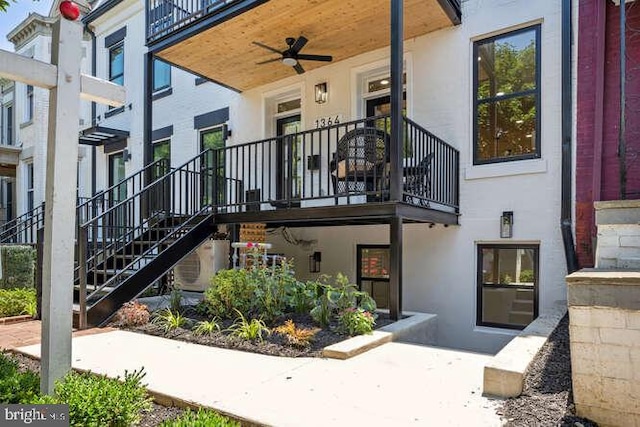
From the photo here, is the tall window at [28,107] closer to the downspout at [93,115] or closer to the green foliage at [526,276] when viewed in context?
the downspout at [93,115]

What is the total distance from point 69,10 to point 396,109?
3265 mm

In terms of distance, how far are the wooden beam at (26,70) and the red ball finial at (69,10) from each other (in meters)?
0.34

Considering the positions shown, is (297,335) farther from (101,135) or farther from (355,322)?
(101,135)

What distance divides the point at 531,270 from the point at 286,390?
13.1 feet

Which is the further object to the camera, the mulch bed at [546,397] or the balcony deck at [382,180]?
the balcony deck at [382,180]

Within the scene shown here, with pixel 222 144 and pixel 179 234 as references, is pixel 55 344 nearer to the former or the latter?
pixel 179 234

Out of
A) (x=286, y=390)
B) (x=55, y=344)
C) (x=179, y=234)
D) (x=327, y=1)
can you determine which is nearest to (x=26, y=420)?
(x=55, y=344)

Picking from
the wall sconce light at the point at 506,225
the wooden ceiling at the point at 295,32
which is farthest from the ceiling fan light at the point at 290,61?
the wall sconce light at the point at 506,225

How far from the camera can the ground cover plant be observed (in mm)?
4453

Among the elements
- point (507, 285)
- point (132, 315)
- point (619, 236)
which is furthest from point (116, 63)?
point (619, 236)

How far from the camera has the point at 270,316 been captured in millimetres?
5105

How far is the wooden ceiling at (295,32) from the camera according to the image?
229 inches

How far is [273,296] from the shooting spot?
5207mm

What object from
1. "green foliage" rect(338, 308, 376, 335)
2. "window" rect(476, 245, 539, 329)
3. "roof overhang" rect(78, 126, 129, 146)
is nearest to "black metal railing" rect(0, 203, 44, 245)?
"roof overhang" rect(78, 126, 129, 146)
